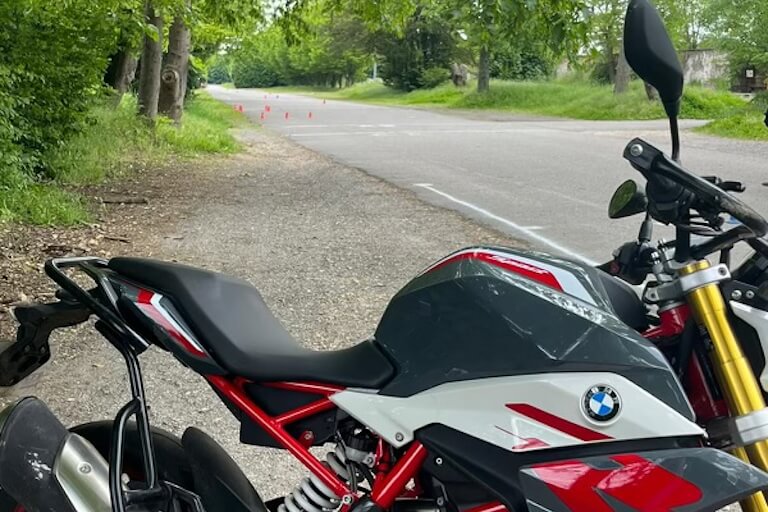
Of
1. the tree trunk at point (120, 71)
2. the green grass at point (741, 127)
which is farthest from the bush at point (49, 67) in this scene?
the green grass at point (741, 127)

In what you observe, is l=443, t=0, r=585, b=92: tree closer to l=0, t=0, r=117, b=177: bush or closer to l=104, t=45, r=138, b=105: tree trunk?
l=0, t=0, r=117, b=177: bush

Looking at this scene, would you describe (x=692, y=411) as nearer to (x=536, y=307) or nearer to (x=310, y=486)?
(x=536, y=307)

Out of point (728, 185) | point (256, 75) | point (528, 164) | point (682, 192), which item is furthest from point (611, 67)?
point (256, 75)

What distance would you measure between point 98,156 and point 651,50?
11.5 m

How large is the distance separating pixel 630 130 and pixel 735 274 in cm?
2282

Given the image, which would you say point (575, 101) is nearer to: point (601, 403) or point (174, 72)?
point (174, 72)

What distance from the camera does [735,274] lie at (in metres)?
2.16

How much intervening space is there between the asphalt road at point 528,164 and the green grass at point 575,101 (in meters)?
2.51

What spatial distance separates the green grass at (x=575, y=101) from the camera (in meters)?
29.8

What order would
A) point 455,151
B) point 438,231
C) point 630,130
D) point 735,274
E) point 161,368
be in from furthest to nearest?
point 630,130 → point 455,151 → point 438,231 → point 161,368 → point 735,274

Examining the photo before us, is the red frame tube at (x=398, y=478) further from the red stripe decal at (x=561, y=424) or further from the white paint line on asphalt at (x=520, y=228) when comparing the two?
the white paint line on asphalt at (x=520, y=228)

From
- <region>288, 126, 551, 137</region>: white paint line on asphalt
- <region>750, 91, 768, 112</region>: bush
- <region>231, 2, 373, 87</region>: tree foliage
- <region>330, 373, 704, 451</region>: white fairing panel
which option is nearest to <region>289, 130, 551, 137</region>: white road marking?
<region>288, 126, 551, 137</region>: white paint line on asphalt

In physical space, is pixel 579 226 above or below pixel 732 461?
below

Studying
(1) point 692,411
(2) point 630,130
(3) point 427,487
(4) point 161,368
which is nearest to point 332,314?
(4) point 161,368
